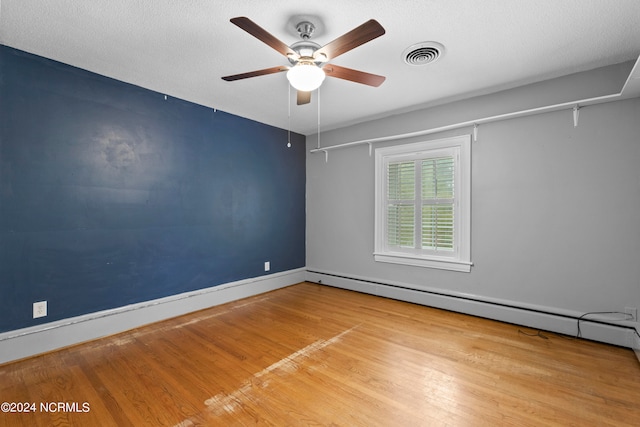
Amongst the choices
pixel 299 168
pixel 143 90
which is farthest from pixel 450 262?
pixel 143 90

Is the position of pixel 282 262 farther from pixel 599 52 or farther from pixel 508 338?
pixel 599 52

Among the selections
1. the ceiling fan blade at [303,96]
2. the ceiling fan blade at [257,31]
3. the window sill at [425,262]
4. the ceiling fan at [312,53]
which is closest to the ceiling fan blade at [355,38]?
the ceiling fan at [312,53]

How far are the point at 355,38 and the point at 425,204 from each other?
264 centimetres

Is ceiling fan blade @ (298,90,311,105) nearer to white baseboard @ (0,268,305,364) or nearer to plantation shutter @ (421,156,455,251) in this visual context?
plantation shutter @ (421,156,455,251)

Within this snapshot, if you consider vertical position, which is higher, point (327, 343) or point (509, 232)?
point (509, 232)

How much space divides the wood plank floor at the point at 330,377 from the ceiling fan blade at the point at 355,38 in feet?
7.54

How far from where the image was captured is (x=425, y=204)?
393 centimetres

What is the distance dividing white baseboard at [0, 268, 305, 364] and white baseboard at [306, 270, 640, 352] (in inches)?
70.5

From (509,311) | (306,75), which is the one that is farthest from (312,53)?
(509,311)

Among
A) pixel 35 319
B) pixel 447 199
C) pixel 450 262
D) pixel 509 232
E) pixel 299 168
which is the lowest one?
pixel 35 319

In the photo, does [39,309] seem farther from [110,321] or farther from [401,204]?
[401,204]

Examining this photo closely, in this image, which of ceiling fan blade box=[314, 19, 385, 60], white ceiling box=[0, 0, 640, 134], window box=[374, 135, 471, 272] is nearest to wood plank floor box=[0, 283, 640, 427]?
window box=[374, 135, 471, 272]

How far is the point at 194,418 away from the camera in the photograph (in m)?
1.78

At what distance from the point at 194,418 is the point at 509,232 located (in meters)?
3.44
